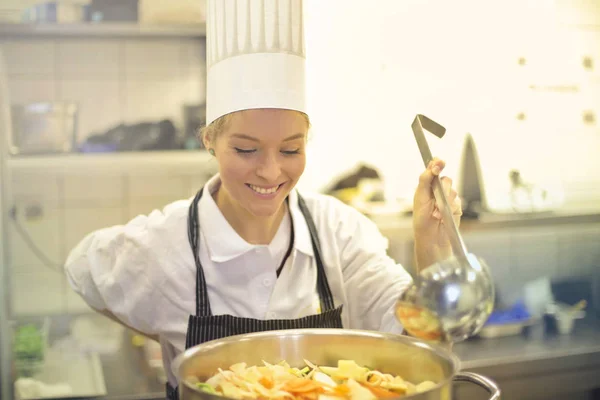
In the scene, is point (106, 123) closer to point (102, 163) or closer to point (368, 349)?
point (102, 163)

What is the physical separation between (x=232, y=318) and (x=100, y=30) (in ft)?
5.35

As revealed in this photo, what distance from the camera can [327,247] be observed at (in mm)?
1635

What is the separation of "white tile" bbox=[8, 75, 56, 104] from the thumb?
2005 mm

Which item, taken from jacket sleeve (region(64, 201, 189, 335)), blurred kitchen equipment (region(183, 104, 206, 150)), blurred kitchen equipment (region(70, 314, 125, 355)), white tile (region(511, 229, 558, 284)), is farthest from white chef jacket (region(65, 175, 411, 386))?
white tile (region(511, 229, 558, 284))

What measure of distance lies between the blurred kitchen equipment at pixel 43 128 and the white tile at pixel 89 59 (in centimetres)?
29

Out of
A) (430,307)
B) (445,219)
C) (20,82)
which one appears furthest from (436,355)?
(20,82)

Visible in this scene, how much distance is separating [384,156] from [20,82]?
1545mm

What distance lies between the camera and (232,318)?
1396 millimetres

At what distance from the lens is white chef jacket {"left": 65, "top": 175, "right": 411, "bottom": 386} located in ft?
4.99

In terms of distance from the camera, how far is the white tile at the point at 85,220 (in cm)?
288

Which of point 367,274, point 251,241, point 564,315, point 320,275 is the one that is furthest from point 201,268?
point 564,315

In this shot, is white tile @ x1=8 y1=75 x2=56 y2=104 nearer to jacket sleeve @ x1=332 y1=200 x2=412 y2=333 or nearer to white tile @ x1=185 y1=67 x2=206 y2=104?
white tile @ x1=185 y1=67 x2=206 y2=104

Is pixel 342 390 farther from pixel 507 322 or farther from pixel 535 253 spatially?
pixel 535 253

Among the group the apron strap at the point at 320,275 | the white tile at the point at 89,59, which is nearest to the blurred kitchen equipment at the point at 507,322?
the apron strap at the point at 320,275
